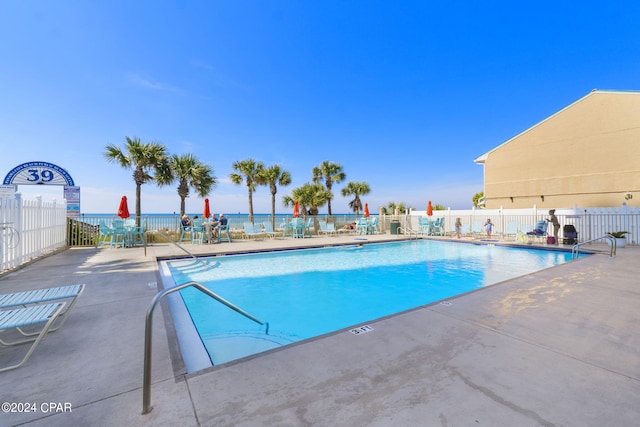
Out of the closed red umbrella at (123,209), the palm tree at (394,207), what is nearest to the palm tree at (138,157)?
the closed red umbrella at (123,209)

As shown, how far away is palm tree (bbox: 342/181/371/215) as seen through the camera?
25.8 meters

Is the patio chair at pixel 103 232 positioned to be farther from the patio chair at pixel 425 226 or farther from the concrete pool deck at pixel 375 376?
the patio chair at pixel 425 226

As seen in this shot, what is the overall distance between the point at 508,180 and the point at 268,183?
16969 millimetres

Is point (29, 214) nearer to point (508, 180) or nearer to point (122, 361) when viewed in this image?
point (122, 361)

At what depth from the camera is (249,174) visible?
19578mm

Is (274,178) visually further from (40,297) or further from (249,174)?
(40,297)

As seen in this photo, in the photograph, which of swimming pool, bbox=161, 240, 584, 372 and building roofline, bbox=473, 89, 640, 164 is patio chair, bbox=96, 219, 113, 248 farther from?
building roofline, bbox=473, 89, 640, 164

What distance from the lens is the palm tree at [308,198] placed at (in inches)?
806

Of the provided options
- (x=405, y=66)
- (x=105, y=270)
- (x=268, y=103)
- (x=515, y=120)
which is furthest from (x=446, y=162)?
(x=105, y=270)

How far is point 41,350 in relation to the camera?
228 centimetres

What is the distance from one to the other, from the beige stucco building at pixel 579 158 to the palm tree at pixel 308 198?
1284 centimetres

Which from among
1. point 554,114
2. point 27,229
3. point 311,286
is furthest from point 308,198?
point 554,114

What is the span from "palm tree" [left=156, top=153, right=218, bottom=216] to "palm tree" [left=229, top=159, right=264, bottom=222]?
191 inches

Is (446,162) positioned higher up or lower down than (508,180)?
higher up
